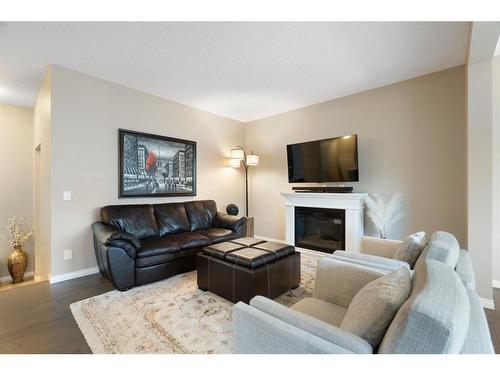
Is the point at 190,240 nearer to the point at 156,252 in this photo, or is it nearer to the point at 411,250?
the point at 156,252

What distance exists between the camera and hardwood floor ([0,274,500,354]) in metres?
1.73

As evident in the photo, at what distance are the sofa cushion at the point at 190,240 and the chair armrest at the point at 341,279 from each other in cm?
192

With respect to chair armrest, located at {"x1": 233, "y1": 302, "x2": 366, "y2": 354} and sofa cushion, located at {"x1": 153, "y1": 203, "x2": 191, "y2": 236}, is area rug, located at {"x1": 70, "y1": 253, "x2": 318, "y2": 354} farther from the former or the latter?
sofa cushion, located at {"x1": 153, "y1": 203, "x2": 191, "y2": 236}

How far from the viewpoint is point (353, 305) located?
1.16m

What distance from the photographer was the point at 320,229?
4.16m

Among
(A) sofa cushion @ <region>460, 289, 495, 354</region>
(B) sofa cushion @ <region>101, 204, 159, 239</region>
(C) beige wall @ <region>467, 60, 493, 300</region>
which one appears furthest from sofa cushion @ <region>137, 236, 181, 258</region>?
(C) beige wall @ <region>467, 60, 493, 300</region>

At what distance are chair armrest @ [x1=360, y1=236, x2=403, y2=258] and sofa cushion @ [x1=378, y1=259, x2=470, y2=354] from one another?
1605 millimetres

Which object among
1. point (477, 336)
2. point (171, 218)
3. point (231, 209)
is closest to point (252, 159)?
point (231, 209)

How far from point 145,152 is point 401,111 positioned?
3967 mm

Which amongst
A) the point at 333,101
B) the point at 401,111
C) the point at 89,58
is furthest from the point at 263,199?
the point at 89,58

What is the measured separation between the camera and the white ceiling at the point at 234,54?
2258mm

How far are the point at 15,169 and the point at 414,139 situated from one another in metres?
6.70

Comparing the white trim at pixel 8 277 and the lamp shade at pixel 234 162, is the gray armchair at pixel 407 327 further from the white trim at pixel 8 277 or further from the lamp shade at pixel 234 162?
the white trim at pixel 8 277
